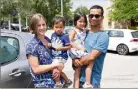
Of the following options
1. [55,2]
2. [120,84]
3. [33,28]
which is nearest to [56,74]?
[33,28]

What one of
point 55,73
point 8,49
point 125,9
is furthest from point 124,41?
point 55,73

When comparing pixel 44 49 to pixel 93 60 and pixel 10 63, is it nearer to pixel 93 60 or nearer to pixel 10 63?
pixel 93 60

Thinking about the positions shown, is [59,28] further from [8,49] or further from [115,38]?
[115,38]

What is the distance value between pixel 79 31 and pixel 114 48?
44.0 ft

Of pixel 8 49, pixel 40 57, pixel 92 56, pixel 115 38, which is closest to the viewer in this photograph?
pixel 40 57

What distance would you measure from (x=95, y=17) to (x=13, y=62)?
4.76 ft

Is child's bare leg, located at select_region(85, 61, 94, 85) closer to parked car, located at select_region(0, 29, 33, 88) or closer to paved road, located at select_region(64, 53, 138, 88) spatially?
parked car, located at select_region(0, 29, 33, 88)

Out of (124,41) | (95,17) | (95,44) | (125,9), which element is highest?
(125,9)

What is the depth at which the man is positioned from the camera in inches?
137

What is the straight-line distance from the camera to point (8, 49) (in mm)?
4508

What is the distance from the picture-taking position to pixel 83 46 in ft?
12.2

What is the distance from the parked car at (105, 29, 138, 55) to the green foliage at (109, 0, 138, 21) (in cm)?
950

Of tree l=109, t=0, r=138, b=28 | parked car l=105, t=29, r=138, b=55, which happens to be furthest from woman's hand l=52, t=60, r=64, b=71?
tree l=109, t=0, r=138, b=28

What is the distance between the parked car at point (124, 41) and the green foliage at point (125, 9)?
9498 mm
